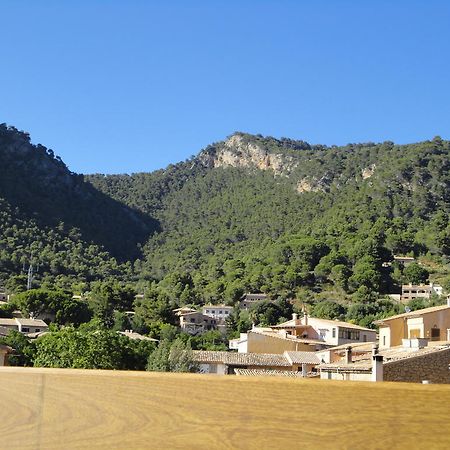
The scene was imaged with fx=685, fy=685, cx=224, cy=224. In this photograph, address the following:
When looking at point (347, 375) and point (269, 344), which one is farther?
point (269, 344)

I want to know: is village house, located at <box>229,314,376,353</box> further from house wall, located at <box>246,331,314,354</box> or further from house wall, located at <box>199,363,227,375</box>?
house wall, located at <box>199,363,227,375</box>

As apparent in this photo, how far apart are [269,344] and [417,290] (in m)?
34.6

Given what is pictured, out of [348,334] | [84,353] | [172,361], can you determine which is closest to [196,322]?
[348,334]

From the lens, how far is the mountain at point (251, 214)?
7894cm

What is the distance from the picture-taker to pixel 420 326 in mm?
27969

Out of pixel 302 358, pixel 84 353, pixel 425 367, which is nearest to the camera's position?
pixel 425 367

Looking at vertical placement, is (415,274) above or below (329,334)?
above

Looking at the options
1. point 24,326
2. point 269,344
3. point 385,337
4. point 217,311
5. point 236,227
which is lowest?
point 269,344

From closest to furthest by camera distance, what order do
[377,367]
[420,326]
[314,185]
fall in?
[377,367]
[420,326]
[314,185]

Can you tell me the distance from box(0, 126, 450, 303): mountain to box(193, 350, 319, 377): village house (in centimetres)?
3805

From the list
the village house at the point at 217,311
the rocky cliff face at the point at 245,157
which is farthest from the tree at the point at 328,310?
the rocky cliff face at the point at 245,157

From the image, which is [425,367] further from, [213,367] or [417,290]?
[417,290]

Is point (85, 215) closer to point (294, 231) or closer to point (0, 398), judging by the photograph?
point (294, 231)

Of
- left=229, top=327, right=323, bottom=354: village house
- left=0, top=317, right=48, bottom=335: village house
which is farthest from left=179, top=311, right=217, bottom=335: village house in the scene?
left=229, top=327, right=323, bottom=354: village house
